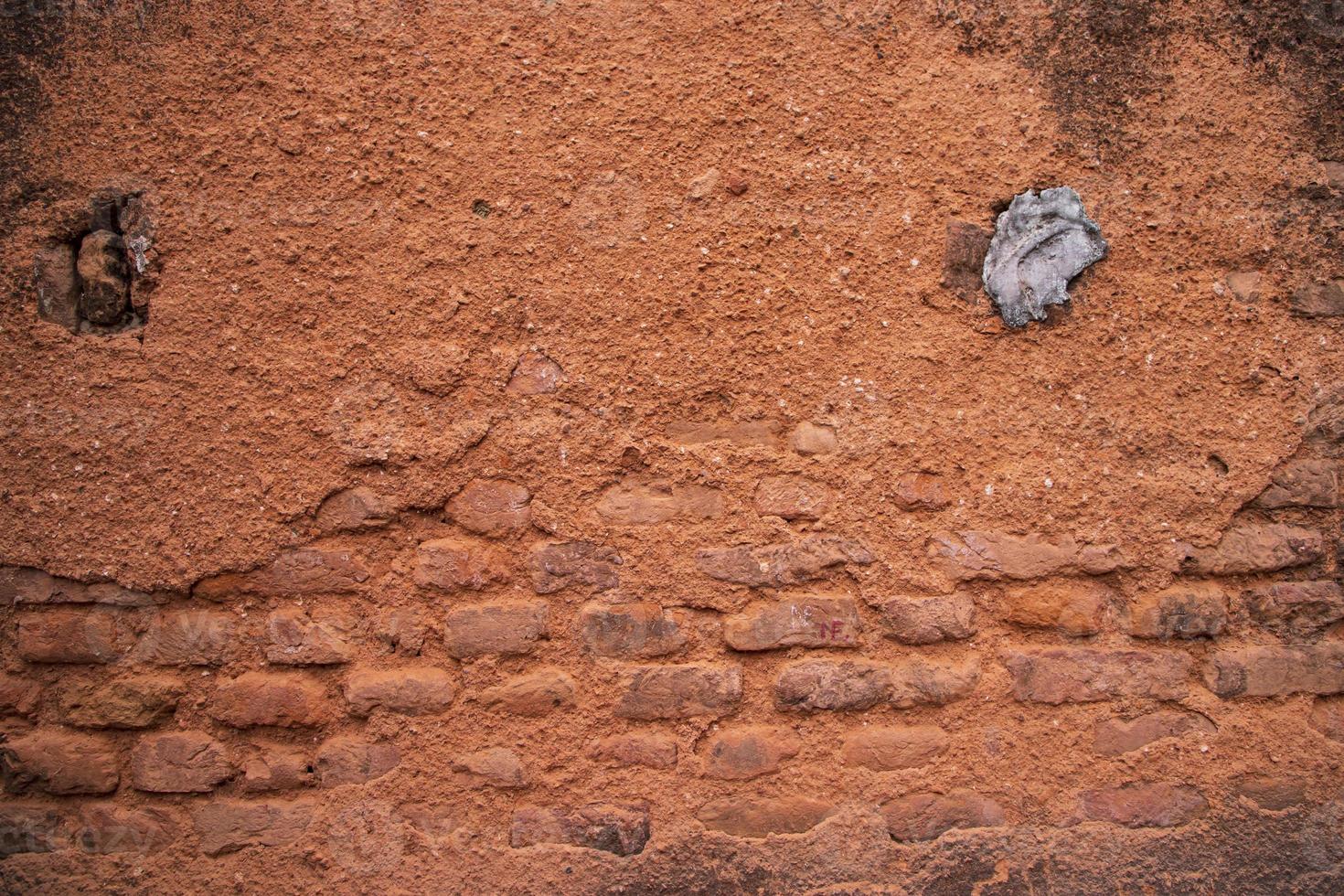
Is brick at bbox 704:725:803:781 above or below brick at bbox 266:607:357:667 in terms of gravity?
below

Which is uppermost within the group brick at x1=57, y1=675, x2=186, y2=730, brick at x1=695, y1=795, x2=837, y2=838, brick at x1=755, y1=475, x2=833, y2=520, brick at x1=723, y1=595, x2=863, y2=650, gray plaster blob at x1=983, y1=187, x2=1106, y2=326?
gray plaster blob at x1=983, y1=187, x2=1106, y2=326

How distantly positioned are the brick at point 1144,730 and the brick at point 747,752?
0.61 meters

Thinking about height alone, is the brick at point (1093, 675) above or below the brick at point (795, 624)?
below

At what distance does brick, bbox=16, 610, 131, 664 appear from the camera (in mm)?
1698

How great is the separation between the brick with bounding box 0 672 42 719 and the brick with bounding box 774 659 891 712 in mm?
1421

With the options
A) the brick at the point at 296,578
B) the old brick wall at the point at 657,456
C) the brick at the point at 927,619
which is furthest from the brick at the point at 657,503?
the brick at the point at 296,578

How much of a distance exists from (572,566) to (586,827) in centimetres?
49

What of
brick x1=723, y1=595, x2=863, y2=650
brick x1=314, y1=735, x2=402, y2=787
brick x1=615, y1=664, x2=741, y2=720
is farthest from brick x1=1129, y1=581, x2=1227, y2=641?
brick x1=314, y1=735, x2=402, y2=787

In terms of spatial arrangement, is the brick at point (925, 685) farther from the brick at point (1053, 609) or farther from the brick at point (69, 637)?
the brick at point (69, 637)

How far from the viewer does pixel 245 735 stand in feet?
5.62

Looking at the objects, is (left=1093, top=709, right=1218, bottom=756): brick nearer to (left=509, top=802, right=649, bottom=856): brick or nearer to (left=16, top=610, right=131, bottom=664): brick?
(left=509, top=802, right=649, bottom=856): brick

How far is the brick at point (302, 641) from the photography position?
1.71 meters

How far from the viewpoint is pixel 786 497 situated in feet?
5.72

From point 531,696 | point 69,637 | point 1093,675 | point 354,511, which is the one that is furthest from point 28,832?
point 1093,675
